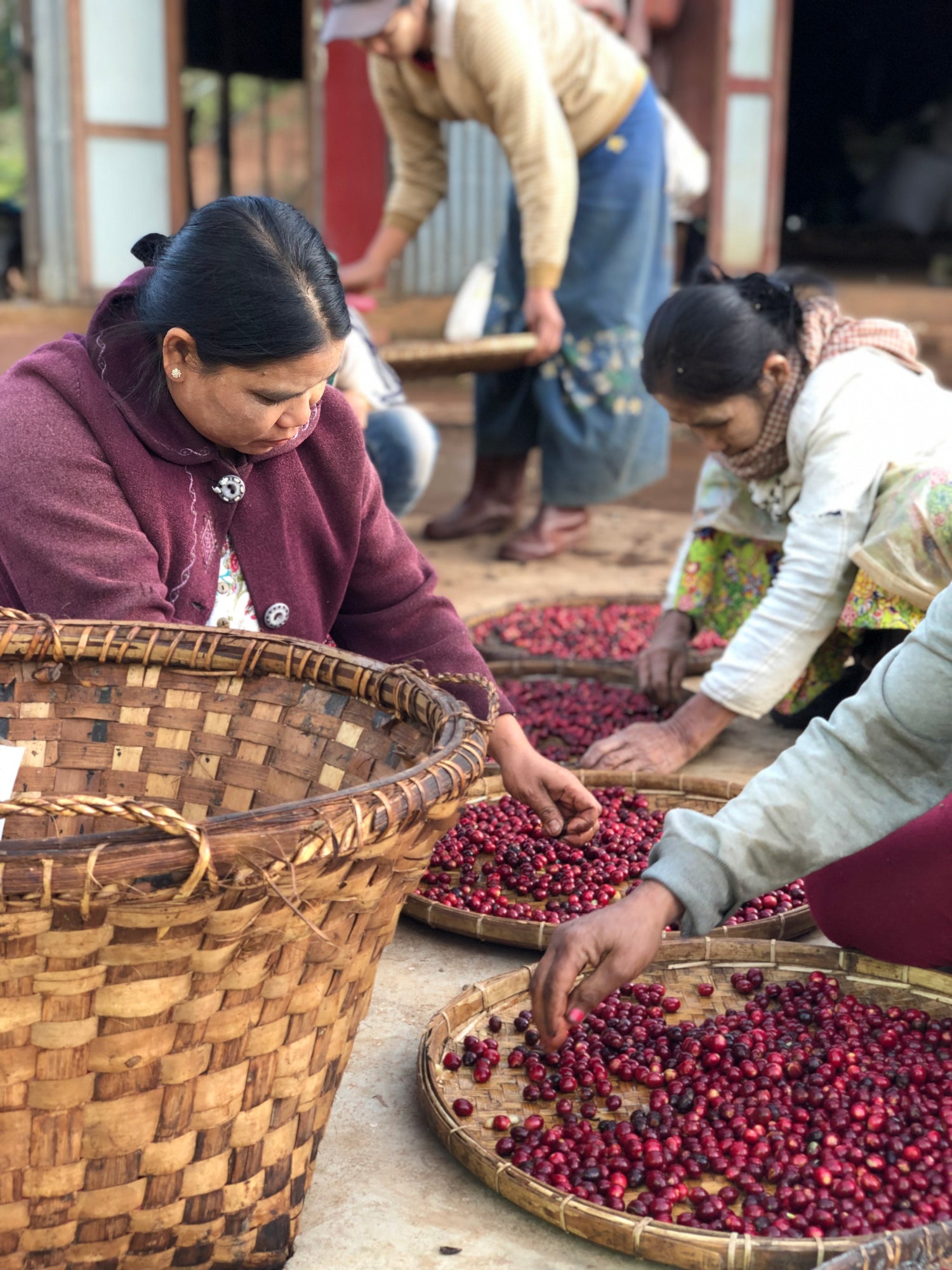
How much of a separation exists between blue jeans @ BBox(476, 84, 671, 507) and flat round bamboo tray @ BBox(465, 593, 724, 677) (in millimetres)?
724

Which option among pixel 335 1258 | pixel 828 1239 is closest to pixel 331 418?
pixel 335 1258

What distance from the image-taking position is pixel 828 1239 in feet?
5.05

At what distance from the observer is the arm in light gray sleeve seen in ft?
5.89

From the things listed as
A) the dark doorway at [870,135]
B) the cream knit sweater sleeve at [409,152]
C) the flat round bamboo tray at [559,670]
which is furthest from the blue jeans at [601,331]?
the dark doorway at [870,135]

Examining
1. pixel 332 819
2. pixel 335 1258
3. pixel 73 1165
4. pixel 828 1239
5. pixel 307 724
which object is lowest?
pixel 335 1258

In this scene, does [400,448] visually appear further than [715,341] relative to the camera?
Yes

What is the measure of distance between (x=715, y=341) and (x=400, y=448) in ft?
5.72

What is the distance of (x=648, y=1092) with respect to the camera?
1.93m

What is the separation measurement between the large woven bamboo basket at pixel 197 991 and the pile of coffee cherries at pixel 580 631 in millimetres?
2363

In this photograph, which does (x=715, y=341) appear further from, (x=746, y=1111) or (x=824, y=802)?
(x=746, y=1111)

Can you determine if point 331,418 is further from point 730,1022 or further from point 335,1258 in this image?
point 335,1258

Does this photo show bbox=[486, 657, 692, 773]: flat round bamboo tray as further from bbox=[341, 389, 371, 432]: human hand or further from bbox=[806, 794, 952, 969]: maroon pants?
bbox=[806, 794, 952, 969]: maroon pants

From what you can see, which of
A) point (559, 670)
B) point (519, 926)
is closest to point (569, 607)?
point (559, 670)

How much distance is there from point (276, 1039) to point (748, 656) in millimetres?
1814
